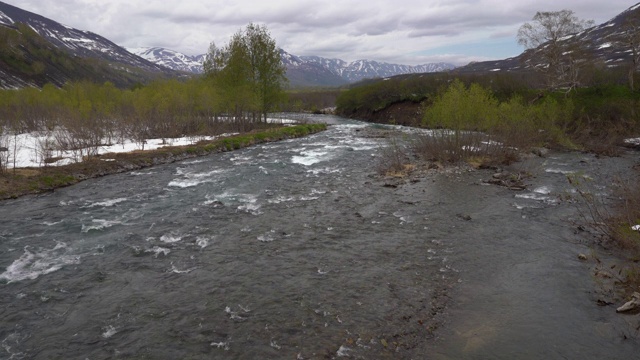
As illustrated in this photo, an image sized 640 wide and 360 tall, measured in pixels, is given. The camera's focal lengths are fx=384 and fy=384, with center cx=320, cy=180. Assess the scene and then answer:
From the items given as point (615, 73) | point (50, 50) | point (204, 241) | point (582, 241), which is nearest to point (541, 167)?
point (582, 241)

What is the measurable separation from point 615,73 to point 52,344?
3455 inches

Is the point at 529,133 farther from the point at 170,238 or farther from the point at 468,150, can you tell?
the point at 170,238

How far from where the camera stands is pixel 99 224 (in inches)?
786

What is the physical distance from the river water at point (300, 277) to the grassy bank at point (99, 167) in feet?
6.97

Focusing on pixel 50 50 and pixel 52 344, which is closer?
pixel 52 344

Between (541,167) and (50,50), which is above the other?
(50,50)

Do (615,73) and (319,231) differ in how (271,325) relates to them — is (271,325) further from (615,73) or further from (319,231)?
(615,73)

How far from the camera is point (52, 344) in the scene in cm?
1023

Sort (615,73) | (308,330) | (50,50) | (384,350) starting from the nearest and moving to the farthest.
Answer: (384,350) → (308,330) → (615,73) → (50,50)

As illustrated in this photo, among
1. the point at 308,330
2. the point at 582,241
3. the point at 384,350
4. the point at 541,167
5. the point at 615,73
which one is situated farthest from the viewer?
the point at 615,73

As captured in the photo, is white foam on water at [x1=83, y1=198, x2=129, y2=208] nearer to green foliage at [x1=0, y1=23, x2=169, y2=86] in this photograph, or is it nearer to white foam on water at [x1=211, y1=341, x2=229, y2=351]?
white foam on water at [x1=211, y1=341, x2=229, y2=351]

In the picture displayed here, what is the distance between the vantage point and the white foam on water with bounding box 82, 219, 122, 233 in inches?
760

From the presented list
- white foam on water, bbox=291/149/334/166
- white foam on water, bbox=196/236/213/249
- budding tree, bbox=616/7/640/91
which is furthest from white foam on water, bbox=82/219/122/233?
budding tree, bbox=616/7/640/91

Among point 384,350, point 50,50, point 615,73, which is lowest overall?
point 384,350
